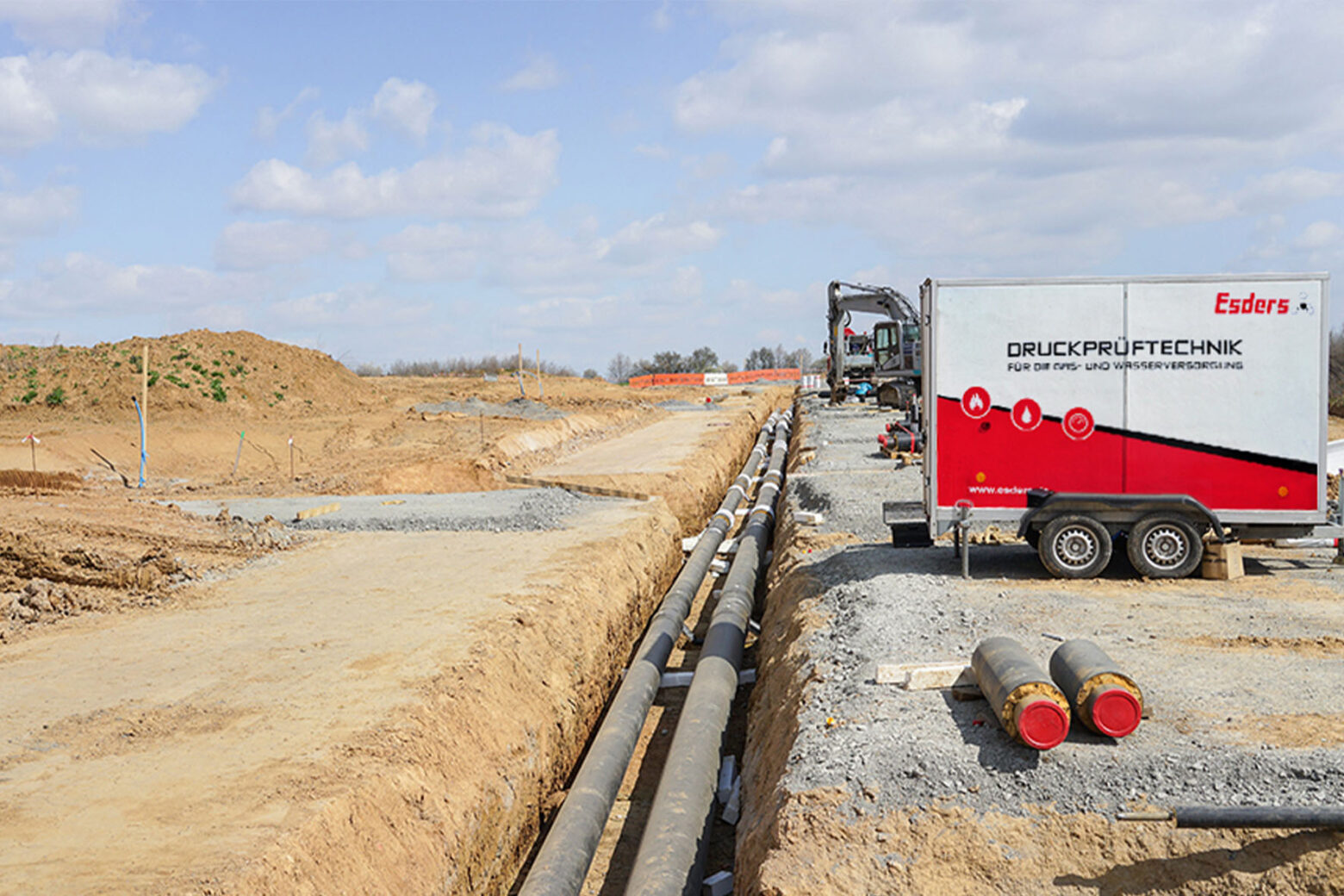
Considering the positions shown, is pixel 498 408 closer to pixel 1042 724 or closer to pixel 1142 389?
pixel 1142 389

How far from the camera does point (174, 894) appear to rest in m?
4.98

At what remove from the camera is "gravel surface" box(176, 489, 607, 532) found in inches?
637

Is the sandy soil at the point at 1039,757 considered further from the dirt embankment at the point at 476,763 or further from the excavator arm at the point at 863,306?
the excavator arm at the point at 863,306

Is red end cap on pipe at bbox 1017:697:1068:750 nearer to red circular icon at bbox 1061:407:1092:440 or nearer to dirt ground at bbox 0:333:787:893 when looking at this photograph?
dirt ground at bbox 0:333:787:893

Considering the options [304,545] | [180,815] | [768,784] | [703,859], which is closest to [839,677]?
[768,784]

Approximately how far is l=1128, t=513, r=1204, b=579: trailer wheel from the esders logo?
6.71 feet

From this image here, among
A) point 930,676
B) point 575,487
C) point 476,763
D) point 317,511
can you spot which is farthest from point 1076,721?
point 575,487

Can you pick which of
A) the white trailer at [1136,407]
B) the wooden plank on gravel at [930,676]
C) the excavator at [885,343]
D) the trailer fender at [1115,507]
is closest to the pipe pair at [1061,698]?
the wooden plank on gravel at [930,676]

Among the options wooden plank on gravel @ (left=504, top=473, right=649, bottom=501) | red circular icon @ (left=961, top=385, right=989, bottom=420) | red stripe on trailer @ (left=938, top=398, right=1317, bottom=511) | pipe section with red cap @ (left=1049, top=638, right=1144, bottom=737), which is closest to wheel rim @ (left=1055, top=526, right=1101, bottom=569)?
red stripe on trailer @ (left=938, top=398, right=1317, bottom=511)

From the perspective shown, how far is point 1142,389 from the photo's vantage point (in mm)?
9602

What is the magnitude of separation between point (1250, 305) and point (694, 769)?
679cm

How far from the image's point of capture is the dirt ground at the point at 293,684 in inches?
230

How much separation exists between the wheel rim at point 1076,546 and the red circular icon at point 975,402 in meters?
1.42

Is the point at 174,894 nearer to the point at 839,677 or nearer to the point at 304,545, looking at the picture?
the point at 839,677
